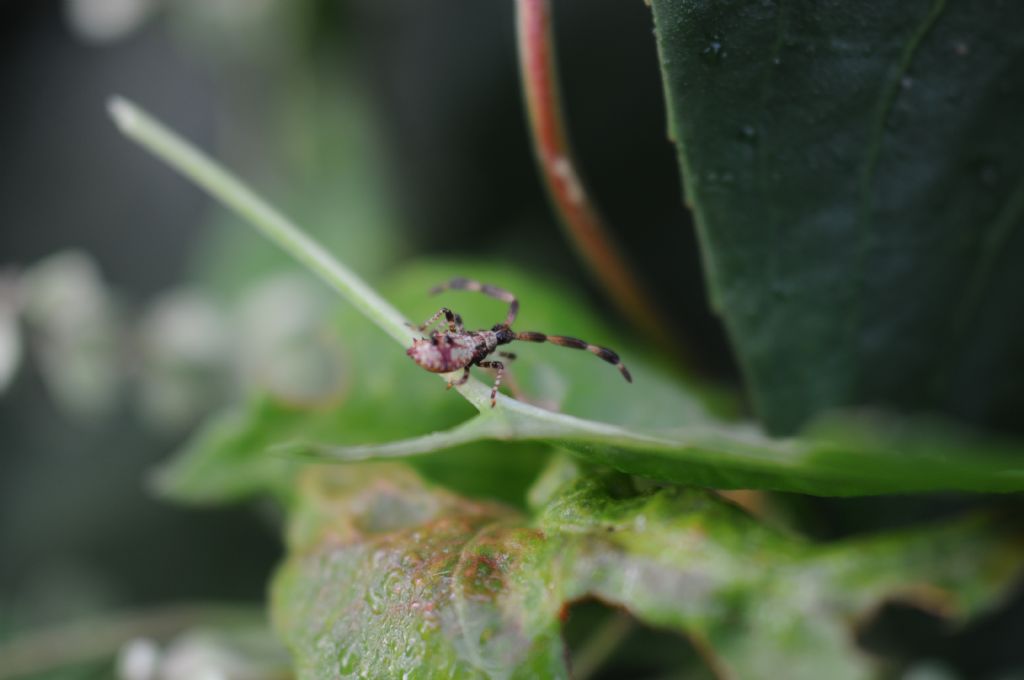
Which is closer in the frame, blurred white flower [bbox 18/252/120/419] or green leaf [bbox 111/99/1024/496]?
green leaf [bbox 111/99/1024/496]

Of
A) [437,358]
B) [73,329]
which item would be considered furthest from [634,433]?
[73,329]

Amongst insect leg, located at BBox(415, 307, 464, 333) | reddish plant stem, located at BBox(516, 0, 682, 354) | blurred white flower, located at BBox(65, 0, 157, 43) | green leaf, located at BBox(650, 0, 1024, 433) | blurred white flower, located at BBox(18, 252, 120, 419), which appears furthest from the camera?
blurred white flower, located at BBox(65, 0, 157, 43)

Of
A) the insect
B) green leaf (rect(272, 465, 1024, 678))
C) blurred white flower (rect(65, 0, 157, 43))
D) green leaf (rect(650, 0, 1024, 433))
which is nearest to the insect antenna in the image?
the insect

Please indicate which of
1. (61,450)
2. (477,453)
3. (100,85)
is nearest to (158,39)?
(100,85)

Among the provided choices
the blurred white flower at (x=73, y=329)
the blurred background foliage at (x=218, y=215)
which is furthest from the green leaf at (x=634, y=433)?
the blurred white flower at (x=73, y=329)

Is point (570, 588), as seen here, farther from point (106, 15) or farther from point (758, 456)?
point (106, 15)

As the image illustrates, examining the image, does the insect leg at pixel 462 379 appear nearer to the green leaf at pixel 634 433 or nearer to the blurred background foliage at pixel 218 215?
the green leaf at pixel 634 433

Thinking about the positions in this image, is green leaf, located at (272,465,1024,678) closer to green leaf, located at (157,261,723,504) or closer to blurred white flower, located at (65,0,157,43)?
green leaf, located at (157,261,723,504)

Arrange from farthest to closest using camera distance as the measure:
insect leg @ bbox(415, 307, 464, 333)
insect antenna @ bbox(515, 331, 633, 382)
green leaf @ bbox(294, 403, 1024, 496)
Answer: insect leg @ bbox(415, 307, 464, 333) → insect antenna @ bbox(515, 331, 633, 382) → green leaf @ bbox(294, 403, 1024, 496)
